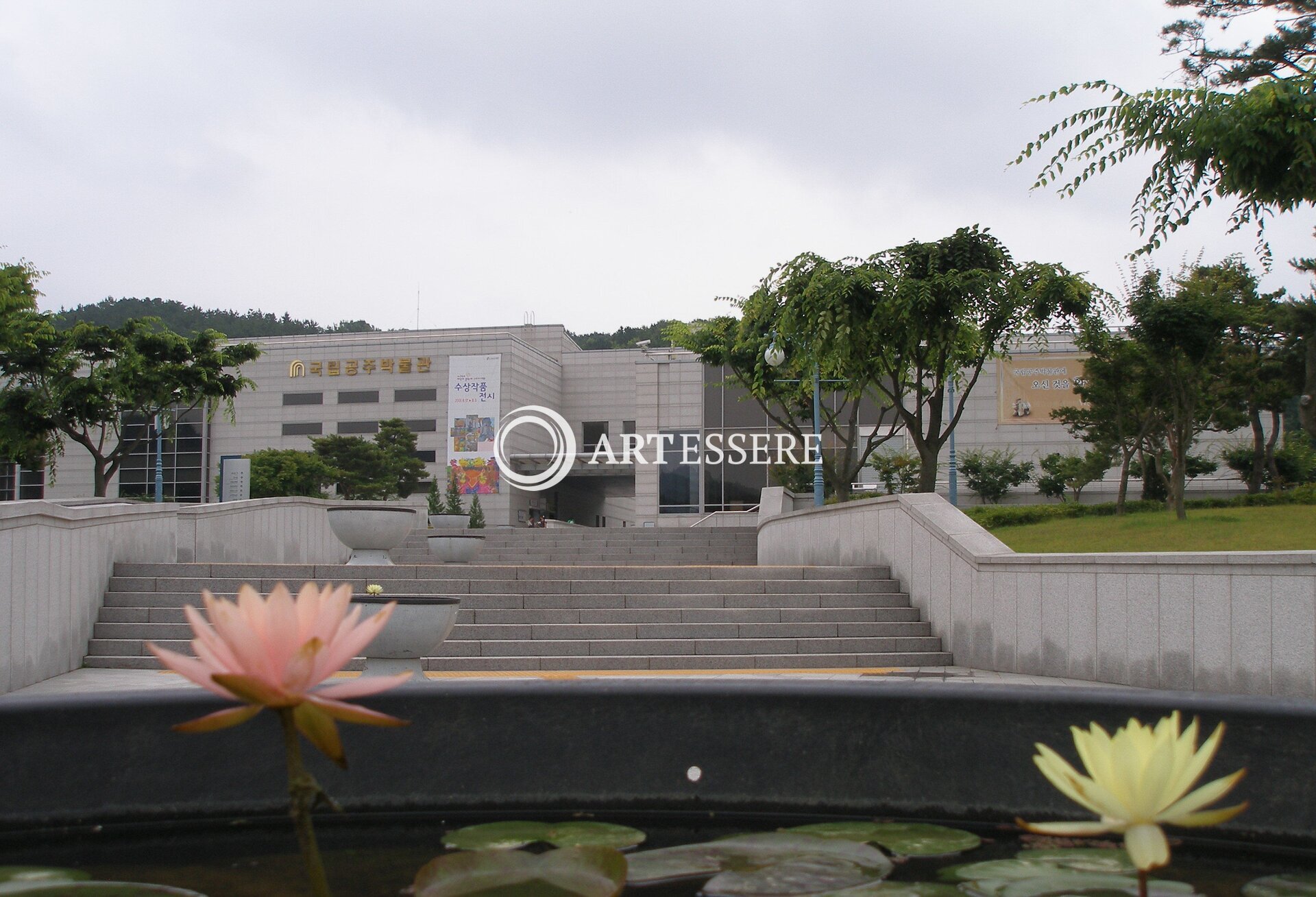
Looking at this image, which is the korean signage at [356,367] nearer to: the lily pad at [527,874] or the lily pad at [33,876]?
the lily pad at [33,876]

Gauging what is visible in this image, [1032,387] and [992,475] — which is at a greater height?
[1032,387]

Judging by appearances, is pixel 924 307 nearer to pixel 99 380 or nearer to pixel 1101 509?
pixel 1101 509

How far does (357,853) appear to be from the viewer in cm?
250

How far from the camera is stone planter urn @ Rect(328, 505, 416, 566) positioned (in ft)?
50.2

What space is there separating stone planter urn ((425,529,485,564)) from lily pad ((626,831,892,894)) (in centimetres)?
1792

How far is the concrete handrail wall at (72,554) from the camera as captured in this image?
957cm

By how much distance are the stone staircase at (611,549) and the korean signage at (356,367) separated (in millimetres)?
49114

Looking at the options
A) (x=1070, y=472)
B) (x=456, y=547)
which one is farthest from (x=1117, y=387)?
(x=1070, y=472)

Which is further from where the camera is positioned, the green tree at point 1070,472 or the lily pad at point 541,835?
the green tree at point 1070,472

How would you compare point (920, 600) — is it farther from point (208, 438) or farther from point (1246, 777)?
point (208, 438)

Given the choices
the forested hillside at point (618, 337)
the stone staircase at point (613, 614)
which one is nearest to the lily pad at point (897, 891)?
the stone staircase at point (613, 614)

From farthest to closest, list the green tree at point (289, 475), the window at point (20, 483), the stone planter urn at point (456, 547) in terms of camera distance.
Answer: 1. the window at point (20, 483)
2. the green tree at point (289, 475)
3. the stone planter urn at point (456, 547)

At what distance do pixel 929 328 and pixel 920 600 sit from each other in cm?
460

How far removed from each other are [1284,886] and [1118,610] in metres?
7.45
